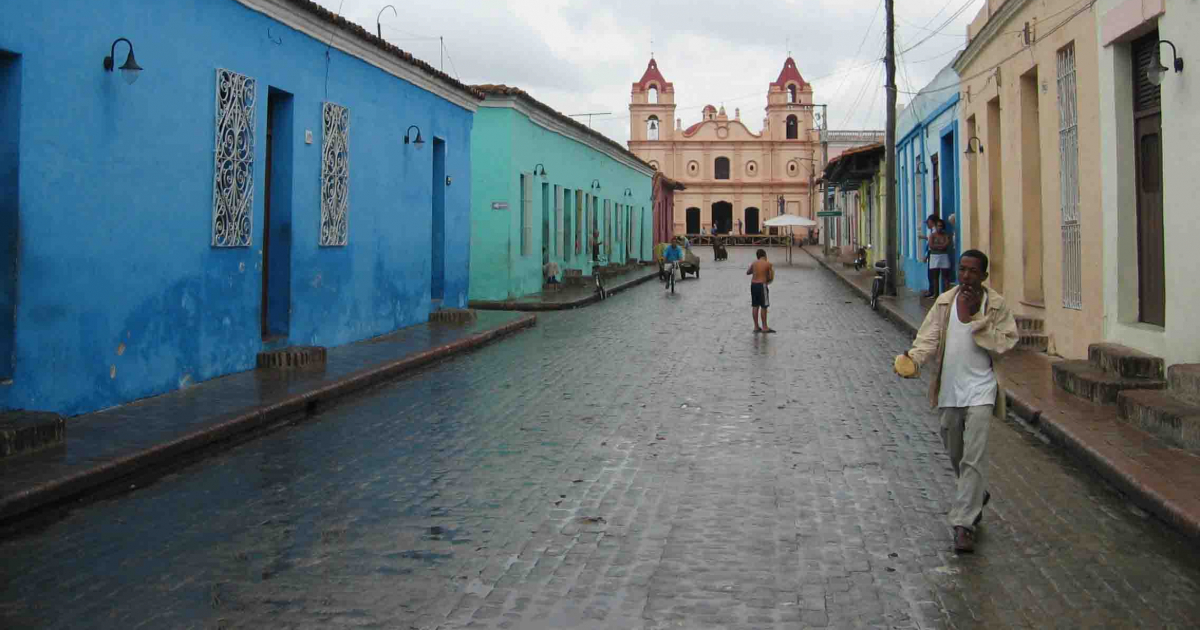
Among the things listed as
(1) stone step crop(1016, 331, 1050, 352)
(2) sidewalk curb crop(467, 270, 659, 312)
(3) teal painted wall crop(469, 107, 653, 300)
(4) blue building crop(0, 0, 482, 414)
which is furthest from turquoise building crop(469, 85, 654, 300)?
(1) stone step crop(1016, 331, 1050, 352)

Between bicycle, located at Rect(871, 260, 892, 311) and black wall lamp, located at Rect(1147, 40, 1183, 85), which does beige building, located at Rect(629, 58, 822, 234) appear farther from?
black wall lamp, located at Rect(1147, 40, 1183, 85)

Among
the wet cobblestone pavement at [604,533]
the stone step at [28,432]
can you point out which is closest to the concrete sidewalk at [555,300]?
the wet cobblestone pavement at [604,533]

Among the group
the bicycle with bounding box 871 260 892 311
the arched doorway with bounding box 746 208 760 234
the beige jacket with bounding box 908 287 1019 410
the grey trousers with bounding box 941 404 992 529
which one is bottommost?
the arched doorway with bounding box 746 208 760 234

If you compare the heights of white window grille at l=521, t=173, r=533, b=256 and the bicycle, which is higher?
white window grille at l=521, t=173, r=533, b=256

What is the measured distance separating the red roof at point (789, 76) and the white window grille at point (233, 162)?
8328 cm

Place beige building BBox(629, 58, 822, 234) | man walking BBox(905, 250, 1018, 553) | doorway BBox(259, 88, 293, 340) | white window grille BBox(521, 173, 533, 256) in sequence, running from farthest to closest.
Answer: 1. beige building BBox(629, 58, 822, 234)
2. white window grille BBox(521, 173, 533, 256)
3. doorway BBox(259, 88, 293, 340)
4. man walking BBox(905, 250, 1018, 553)

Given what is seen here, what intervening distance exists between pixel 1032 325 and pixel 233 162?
9418 millimetres

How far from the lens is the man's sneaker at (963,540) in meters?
5.75

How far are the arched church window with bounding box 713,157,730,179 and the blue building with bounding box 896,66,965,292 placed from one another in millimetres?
61307

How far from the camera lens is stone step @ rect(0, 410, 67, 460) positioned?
7.57 meters

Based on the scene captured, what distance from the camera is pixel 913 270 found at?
28375 millimetres

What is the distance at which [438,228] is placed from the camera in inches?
796

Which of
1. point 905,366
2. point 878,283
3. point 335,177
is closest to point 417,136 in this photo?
point 335,177

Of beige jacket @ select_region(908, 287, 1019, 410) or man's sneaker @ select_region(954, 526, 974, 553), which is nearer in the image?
man's sneaker @ select_region(954, 526, 974, 553)
